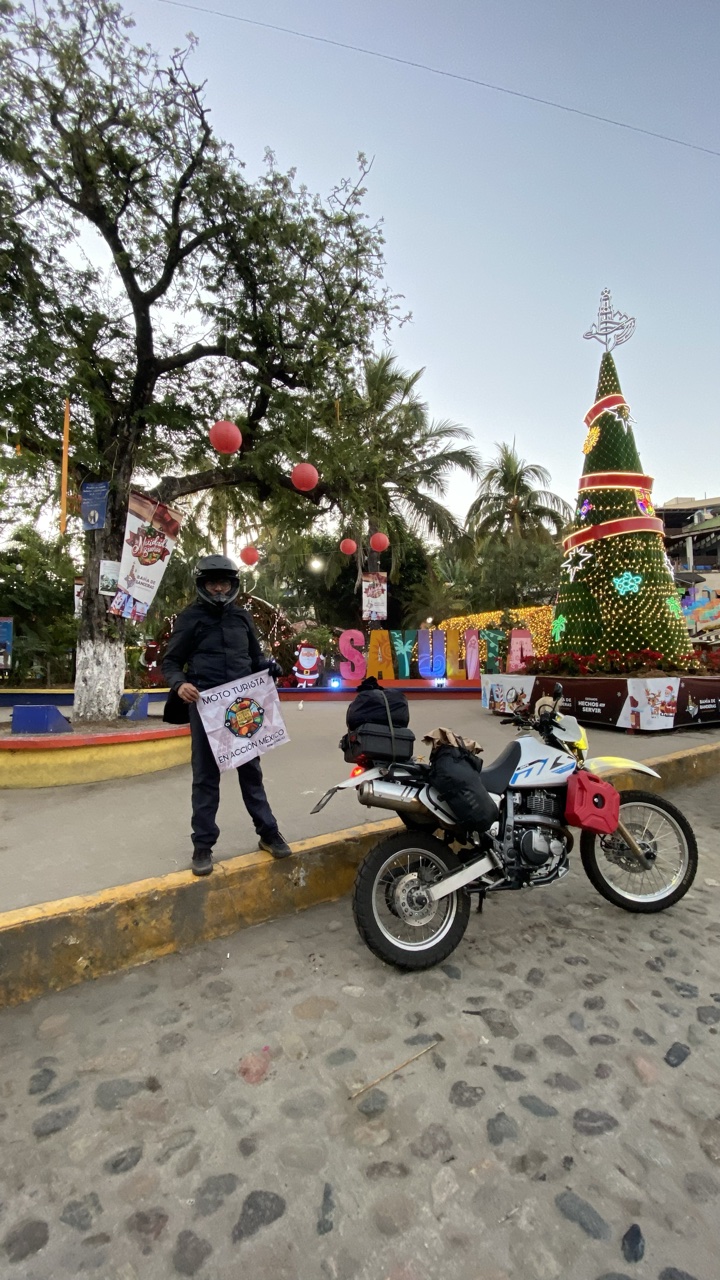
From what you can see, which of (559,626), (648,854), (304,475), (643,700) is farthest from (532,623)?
(648,854)

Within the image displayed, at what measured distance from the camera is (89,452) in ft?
22.7

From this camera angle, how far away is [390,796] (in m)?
2.84

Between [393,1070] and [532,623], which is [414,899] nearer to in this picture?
[393,1070]

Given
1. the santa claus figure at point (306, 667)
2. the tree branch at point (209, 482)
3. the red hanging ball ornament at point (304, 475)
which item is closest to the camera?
the red hanging ball ornament at point (304, 475)

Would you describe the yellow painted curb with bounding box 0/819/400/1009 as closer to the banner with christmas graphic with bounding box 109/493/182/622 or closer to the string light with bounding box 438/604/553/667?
the banner with christmas graphic with bounding box 109/493/182/622

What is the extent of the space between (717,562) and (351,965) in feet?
150

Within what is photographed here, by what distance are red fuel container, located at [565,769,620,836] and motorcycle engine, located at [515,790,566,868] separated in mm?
71

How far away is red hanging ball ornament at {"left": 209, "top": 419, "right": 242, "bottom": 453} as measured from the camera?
6.33m

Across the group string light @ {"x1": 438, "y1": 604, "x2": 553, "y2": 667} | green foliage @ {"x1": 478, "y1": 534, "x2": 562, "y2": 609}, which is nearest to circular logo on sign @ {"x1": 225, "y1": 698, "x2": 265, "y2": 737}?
string light @ {"x1": 438, "y1": 604, "x2": 553, "y2": 667}

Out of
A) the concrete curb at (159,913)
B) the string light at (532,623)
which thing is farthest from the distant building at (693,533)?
the concrete curb at (159,913)

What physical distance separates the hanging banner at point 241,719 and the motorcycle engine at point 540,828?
1.35 m

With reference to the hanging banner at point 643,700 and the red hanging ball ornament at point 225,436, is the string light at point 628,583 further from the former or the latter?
the red hanging ball ornament at point 225,436

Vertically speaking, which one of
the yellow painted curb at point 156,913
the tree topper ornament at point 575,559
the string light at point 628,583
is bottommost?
the yellow painted curb at point 156,913

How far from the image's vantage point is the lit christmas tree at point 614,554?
9586mm
